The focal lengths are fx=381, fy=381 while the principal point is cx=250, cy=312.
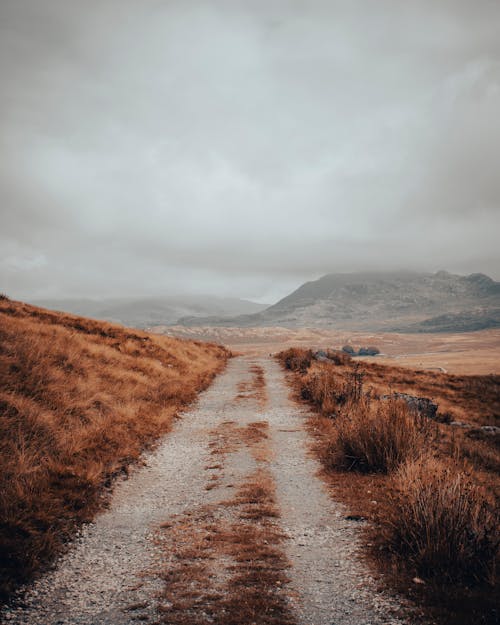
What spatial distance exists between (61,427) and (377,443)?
7065 mm

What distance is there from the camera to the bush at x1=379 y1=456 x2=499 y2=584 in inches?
160

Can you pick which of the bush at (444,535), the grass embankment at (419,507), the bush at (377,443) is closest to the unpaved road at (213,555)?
the grass embankment at (419,507)

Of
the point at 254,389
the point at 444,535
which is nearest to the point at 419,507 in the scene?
the point at 444,535

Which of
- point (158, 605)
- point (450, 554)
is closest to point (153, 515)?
point (158, 605)

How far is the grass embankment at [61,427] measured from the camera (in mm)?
4949

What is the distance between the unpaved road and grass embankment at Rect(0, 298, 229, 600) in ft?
1.40

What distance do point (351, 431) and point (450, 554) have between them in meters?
4.20

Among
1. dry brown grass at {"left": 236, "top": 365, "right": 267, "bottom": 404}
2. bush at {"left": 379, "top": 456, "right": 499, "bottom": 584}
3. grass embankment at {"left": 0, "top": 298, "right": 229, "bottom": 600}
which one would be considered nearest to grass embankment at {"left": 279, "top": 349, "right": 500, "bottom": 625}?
bush at {"left": 379, "top": 456, "right": 499, "bottom": 584}

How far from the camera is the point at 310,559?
15.3 feet

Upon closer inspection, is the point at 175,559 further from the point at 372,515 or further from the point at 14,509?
the point at 372,515

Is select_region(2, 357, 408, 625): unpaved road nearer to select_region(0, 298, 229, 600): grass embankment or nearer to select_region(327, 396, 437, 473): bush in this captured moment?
select_region(0, 298, 229, 600): grass embankment

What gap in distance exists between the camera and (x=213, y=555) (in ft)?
15.4

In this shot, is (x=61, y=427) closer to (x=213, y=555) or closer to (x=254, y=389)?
(x=213, y=555)

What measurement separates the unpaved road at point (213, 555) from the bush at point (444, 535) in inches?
24.2
